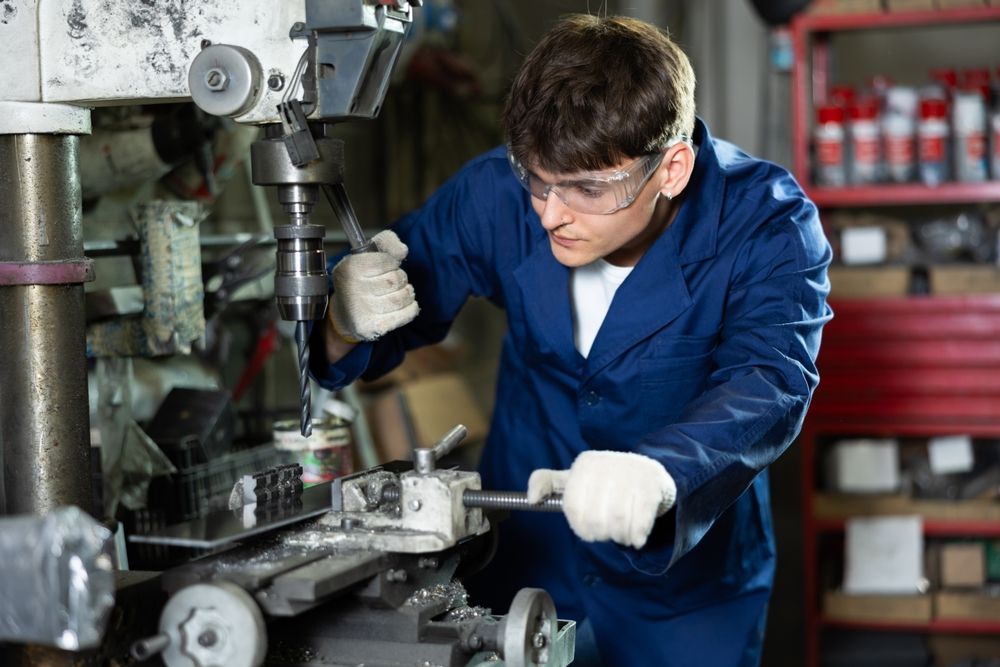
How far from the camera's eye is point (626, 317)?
1.64m

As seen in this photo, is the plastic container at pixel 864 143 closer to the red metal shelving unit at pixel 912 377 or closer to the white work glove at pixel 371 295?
the red metal shelving unit at pixel 912 377

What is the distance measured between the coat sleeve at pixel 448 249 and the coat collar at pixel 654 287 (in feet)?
0.50

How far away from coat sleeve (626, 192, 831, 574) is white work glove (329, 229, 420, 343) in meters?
0.42

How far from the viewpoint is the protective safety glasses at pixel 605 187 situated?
1.46m

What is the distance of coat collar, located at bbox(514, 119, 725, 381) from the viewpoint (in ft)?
5.36

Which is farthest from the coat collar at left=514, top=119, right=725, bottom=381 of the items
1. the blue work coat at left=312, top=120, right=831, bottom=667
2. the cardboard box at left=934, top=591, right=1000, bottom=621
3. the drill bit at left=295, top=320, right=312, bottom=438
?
the cardboard box at left=934, top=591, right=1000, bottom=621

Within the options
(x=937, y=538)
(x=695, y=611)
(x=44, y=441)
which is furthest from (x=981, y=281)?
(x=44, y=441)

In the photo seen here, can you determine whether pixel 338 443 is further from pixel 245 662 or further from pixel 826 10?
pixel 826 10

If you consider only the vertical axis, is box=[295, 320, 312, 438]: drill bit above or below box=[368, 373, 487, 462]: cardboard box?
above

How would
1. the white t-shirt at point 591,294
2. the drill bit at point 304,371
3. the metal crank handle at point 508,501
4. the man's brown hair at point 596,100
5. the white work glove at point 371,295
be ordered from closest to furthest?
the metal crank handle at point 508,501 < the drill bit at point 304,371 < the man's brown hair at point 596,100 < the white work glove at point 371,295 < the white t-shirt at point 591,294

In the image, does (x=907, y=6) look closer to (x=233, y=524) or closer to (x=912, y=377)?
(x=912, y=377)

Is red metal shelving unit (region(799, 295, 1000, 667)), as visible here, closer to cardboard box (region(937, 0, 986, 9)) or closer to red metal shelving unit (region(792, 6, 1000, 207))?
red metal shelving unit (region(792, 6, 1000, 207))

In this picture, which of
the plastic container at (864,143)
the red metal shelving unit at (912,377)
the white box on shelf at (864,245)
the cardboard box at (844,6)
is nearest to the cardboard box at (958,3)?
the cardboard box at (844,6)

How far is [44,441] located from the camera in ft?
4.19
